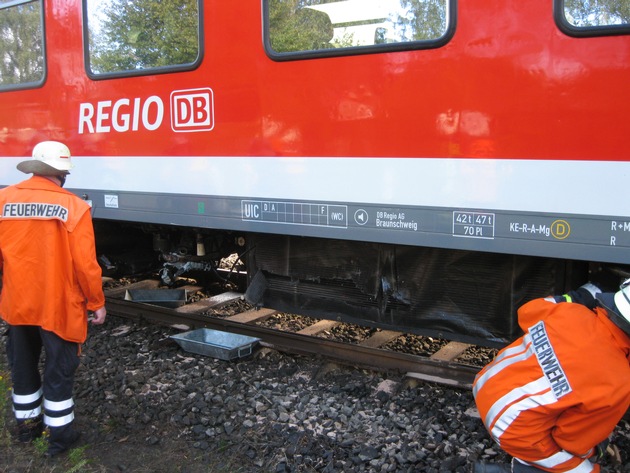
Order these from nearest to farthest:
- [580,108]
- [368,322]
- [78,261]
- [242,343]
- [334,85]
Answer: [580,108]
[78,261]
[334,85]
[368,322]
[242,343]

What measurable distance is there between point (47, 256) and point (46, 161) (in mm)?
536

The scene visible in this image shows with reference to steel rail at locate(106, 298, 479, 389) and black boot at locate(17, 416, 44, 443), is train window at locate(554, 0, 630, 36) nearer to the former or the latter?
steel rail at locate(106, 298, 479, 389)

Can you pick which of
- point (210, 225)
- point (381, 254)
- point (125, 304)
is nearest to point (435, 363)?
point (381, 254)

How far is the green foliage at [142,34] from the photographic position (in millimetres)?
4379

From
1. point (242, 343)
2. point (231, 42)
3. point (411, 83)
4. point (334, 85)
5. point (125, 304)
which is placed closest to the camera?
point (411, 83)

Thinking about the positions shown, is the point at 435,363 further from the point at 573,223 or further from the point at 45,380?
the point at 45,380

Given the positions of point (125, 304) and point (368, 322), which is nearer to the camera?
point (368, 322)

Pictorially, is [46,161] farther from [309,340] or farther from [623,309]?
[623,309]

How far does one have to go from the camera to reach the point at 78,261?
3318 mm

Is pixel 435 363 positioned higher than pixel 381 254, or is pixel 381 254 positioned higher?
pixel 381 254

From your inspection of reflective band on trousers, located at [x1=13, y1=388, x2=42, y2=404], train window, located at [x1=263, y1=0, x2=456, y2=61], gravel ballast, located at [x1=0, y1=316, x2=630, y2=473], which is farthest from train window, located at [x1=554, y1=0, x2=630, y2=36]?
reflective band on trousers, located at [x1=13, y1=388, x2=42, y2=404]

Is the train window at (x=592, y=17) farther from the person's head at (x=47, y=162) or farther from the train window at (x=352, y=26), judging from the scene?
the person's head at (x=47, y=162)

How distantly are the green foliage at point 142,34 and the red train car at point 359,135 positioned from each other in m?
0.02

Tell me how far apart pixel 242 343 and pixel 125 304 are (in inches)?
65.5
